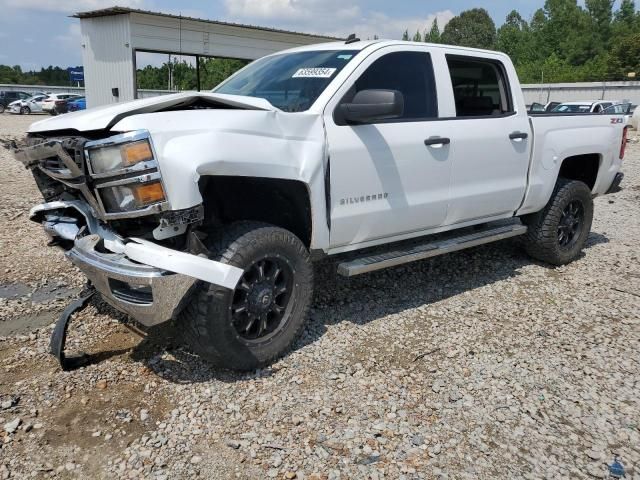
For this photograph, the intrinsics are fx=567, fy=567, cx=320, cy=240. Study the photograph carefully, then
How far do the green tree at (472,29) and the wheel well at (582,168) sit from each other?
312 feet

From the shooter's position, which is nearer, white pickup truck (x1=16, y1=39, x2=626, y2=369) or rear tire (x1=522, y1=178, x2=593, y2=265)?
white pickup truck (x1=16, y1=39, x2=626, y2=369)

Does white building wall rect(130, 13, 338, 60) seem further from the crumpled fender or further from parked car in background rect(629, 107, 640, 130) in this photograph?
the crumpled fender

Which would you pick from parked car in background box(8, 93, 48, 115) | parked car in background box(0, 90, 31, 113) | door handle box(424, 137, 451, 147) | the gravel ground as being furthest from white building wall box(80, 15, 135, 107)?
parked car in background box(0, 90, 31, 113)

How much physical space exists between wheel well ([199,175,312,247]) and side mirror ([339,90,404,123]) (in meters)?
0.57

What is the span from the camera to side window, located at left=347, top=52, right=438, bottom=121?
13.5 feet

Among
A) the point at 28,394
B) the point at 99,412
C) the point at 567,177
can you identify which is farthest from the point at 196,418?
the point at 567,177

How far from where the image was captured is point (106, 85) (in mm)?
20250

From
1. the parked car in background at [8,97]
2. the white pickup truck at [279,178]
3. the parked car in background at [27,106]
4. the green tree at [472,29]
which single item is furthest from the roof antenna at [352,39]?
the green tree at [472,29]

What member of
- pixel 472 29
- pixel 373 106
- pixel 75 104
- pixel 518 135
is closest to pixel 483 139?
pixel 518 135

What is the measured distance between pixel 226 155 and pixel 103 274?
0.92 meters

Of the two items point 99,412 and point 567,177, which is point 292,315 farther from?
point 567,177

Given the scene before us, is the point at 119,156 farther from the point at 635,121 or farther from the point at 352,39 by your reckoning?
the point at 635,121

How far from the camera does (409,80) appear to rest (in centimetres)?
432

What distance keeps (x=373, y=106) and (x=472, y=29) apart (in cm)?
10276
